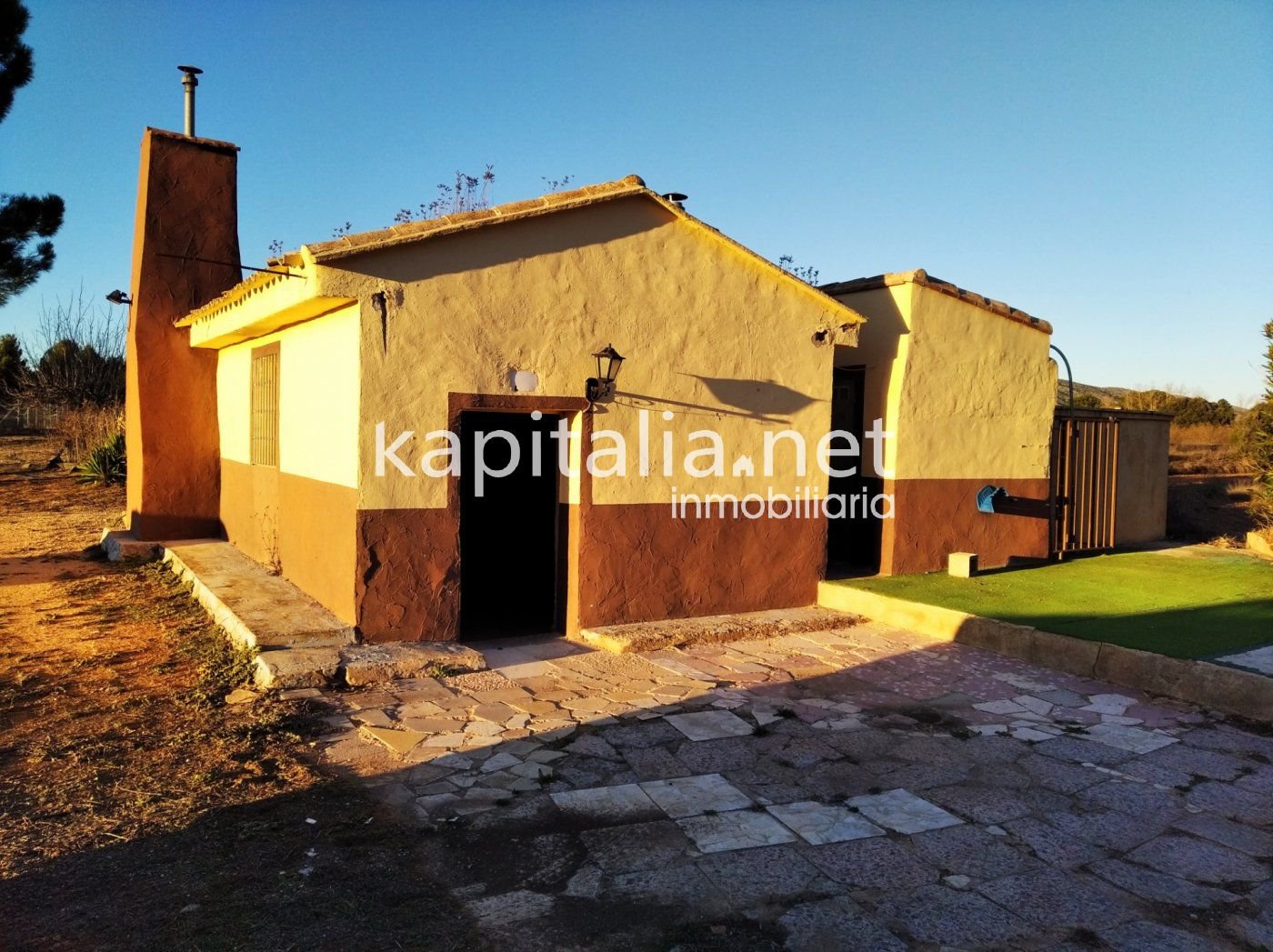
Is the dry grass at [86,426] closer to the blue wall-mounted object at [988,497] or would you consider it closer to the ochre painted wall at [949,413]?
the ochre painted wall at [949,413]

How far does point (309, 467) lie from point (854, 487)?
615cm

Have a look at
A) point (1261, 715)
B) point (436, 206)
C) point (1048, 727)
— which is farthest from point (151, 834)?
point (436, 206)

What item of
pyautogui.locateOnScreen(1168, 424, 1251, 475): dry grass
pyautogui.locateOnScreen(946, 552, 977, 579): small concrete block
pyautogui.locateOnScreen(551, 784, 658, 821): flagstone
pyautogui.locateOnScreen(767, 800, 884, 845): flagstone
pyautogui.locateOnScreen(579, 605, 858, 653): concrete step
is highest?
pyautogui.locateOnScreen(1168, 424, 1251, 475): dry grass

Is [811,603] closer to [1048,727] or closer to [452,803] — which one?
[1048,727]

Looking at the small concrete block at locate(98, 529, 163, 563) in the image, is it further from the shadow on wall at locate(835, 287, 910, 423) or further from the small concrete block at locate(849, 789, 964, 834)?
the small concrete block at locate(849, 789, 964, 834)

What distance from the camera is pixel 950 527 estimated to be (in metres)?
10.6

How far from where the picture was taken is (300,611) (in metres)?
7.70

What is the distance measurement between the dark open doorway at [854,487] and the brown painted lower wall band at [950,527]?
255 millimetres

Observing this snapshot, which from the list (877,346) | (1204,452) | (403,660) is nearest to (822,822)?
(403,660)

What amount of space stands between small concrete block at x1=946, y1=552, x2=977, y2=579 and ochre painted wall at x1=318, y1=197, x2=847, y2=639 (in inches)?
75.6

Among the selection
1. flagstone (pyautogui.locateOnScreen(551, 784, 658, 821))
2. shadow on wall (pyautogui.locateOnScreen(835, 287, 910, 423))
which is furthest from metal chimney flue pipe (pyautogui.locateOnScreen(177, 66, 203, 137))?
flagstone (pyautogui.locateOnScreen(551, 784, 658, 821))

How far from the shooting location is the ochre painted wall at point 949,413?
10016mm

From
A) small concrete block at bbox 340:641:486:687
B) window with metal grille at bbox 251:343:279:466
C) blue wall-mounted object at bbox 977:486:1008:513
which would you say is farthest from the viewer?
blue wall-mounted object at bbox 977:486:1008:513

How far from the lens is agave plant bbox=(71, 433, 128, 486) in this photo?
1803 centimetres
